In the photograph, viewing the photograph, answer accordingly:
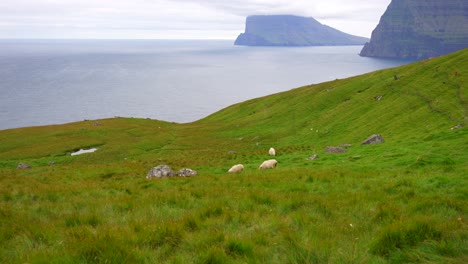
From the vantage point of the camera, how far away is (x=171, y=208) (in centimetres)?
1021

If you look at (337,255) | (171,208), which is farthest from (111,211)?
(337,255)

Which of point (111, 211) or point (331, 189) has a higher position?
point (111, 211)

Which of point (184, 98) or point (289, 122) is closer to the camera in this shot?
point (289, 122)

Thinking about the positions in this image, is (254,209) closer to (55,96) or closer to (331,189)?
(331,189)

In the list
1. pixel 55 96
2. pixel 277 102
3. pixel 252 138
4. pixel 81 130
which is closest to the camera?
pixel 252 138

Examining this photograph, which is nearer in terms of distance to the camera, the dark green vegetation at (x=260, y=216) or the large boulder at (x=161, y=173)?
the dark green vegetation at (x=260, y=216)

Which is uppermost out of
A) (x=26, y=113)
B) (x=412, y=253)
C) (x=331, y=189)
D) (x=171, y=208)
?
(x=412, y=253)

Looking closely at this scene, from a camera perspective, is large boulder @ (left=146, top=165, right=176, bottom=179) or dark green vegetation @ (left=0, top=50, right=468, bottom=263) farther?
large boulder @ (left=146, top=165, right=176, bottom=179)

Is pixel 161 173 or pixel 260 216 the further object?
pixel 161 173

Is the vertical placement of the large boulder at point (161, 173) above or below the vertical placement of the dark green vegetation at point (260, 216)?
below

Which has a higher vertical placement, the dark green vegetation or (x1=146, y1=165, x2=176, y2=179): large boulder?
the dark green vegetation

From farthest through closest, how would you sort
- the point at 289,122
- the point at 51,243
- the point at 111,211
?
the point at 289,122, the point at 111,211, the point at 51,243

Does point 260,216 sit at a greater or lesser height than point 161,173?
greater

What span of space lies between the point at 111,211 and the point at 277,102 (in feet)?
274
